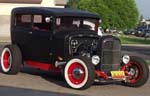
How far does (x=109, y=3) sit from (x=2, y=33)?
34214mm

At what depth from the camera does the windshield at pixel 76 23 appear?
13.3 metres

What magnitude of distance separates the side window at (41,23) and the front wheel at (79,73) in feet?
5.30

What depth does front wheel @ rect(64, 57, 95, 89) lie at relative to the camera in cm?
1166

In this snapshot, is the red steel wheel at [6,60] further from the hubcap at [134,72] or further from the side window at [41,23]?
the hubcap at [134,72]

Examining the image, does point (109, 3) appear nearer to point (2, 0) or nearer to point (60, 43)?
point (2, 0)

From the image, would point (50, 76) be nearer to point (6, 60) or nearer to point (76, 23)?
point (6, 60)

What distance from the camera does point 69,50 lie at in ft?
41.6

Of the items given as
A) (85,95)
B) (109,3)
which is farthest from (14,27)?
(109,3)

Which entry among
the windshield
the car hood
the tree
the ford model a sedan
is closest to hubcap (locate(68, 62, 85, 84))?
the ford model a sedan

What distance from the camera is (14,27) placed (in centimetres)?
1448

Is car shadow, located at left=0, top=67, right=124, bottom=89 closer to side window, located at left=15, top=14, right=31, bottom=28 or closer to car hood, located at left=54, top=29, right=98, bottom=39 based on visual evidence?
car hood, located at left=54, top=29, right=98, bottom=39

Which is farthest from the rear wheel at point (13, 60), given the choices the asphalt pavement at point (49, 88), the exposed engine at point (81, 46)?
the exposed engine at point (81, 46)

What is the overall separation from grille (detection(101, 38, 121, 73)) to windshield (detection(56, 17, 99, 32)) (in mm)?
1525

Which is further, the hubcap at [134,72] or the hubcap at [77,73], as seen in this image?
the hubcap at [134,72]
